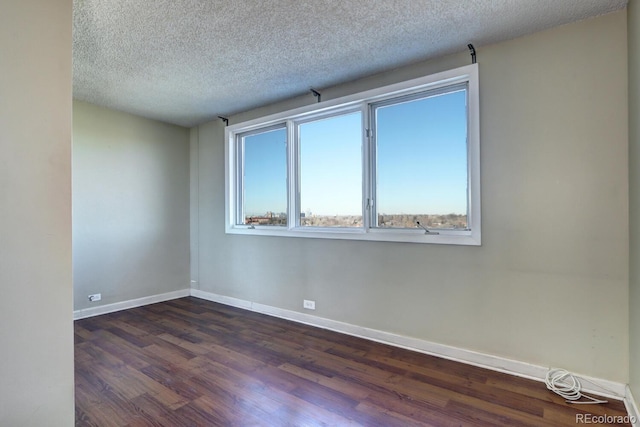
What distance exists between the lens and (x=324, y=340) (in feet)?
10.3

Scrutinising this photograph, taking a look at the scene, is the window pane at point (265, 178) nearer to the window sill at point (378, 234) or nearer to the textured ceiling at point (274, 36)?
the window sill at point (378, 234)

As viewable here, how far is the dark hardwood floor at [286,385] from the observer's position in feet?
6.41

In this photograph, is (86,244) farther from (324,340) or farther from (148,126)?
(324,340)

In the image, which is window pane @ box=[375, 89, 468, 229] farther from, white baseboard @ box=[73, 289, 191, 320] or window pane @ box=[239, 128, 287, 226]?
white baseboard @ box=[73, 289, 191, 320]

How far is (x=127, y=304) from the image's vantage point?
427 cm

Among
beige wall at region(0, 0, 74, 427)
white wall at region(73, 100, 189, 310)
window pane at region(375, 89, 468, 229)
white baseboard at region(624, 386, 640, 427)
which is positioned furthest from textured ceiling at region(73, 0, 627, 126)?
white baseboard at region(624, 386, 640, 427)

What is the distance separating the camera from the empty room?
4.70 ft

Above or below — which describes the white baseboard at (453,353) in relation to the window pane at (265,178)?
below

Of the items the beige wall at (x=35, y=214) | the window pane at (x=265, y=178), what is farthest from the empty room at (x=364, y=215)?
the window pane at (x=265, y=178)

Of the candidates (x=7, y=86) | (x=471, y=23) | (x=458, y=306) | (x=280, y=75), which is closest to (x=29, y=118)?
(x=7, y=86)

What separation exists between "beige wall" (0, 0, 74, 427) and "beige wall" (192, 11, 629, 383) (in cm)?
237

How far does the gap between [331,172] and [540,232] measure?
6.44 feet

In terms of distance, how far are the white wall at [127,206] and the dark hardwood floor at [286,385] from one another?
958 millimetres

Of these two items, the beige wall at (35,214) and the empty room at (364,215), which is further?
the empty room at (364,215)
